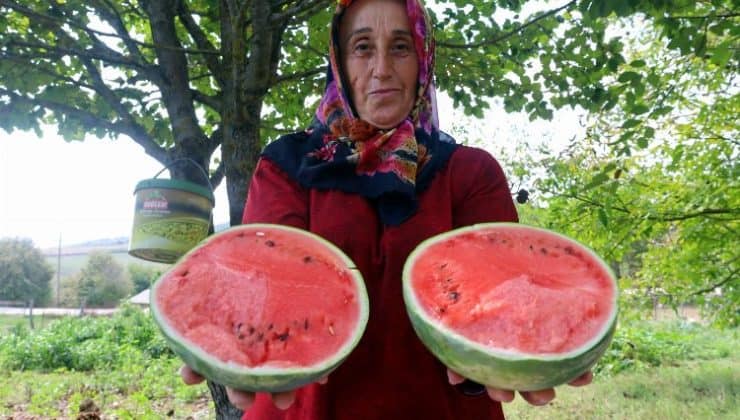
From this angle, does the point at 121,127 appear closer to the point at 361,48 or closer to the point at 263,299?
the point at 361,48

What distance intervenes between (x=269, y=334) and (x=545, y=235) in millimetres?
760

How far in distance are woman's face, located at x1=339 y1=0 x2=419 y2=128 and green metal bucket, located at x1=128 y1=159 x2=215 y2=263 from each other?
1048 millimetres

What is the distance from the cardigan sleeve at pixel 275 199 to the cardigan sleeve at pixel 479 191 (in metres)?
0.47

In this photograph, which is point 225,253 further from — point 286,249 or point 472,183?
point 472,183

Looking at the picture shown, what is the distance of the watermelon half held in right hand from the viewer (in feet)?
3.84

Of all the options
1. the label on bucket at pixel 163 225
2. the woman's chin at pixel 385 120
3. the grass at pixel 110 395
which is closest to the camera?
the woman's chin at pixel 385 120

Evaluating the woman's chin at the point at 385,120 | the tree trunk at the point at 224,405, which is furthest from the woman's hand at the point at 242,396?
the tree trunk at the point at 224,405

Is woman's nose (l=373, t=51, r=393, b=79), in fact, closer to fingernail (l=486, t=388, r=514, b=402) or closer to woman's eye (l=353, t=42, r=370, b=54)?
woman's eye (l=353, t=42, r=370, b=54)

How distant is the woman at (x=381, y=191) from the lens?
153 centimetres

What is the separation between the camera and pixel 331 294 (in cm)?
141

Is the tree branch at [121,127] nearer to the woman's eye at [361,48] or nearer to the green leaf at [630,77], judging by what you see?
the woman's eye at [361,48]

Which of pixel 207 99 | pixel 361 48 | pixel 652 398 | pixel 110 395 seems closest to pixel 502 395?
pixel 361 48

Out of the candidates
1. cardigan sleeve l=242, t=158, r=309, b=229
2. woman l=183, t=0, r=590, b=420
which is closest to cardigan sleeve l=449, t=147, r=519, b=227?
woman l=183, t=0, r=590, b=420

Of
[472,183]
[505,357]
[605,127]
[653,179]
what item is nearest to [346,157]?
[472,183]
